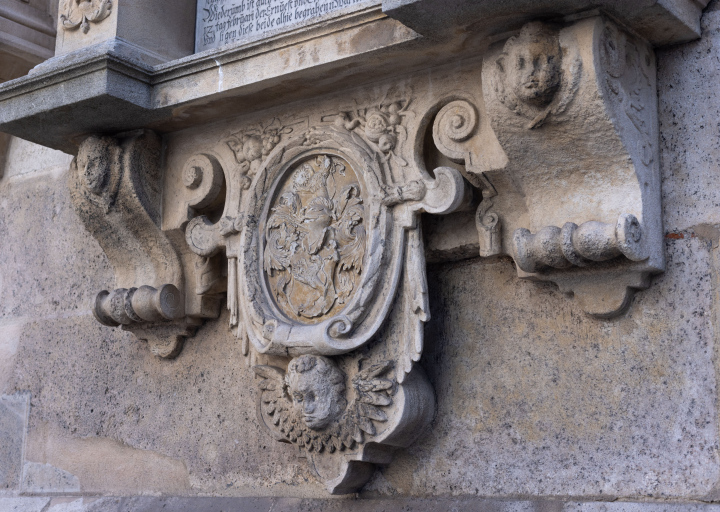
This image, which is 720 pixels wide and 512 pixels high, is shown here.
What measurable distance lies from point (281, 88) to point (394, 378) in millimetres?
913

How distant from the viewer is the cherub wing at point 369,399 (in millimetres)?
2426

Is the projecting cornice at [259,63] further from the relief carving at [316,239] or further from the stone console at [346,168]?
the relief carving at [316,239]

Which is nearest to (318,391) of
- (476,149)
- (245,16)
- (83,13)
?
(476,149)

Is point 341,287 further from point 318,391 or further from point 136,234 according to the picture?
point 136,234

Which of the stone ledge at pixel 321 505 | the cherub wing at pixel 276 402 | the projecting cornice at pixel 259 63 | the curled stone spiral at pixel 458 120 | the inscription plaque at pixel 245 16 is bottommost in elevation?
the stone ledge at pixel 321 505

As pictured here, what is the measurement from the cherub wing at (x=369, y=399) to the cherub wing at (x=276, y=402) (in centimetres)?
19

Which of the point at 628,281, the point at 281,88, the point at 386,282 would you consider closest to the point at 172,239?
the point at 281,88

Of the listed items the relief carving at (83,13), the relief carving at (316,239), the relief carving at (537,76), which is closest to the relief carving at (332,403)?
the relief carving at (316,239)

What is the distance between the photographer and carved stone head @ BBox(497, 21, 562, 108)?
2152 mm

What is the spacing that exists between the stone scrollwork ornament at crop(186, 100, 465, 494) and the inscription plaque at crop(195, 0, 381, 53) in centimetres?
37

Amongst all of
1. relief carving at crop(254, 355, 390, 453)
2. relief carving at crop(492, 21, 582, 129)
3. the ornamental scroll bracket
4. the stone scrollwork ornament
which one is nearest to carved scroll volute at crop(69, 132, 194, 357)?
the ornamental scroll bracket

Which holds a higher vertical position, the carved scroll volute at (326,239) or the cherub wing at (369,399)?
the carved scroll volute at (326,239)

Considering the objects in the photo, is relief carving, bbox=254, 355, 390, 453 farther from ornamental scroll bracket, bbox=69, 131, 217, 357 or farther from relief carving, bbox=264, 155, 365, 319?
ornamental scroll bracket, bbox=69, 131, 217, 357

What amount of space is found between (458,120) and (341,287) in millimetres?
563
